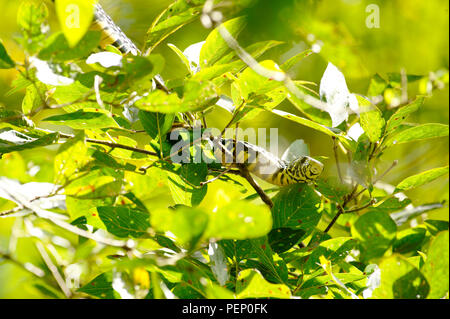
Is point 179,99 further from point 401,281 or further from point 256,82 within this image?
point 401,281

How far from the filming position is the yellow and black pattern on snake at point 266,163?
523 mm

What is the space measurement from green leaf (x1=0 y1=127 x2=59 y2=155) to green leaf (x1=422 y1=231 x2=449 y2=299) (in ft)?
1.23

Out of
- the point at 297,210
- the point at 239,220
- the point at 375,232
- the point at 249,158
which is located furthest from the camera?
the point at 249,158

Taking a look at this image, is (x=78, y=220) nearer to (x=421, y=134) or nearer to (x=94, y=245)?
(x=94, y=245)

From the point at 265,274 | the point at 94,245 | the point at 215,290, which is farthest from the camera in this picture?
the point at 94,245

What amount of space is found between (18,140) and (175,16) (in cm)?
22

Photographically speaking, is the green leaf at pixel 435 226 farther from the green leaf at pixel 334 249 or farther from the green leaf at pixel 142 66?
the green leaf at pixel 142 66

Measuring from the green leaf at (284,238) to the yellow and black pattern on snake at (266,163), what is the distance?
0.08 meters

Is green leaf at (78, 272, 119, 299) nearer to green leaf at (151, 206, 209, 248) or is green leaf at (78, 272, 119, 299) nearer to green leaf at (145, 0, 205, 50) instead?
green leaf at (151, 206, 209, 248)

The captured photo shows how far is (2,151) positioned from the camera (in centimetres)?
42

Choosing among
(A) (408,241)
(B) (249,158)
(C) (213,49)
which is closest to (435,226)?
(A) (408,241)

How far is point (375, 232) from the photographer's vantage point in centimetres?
37
